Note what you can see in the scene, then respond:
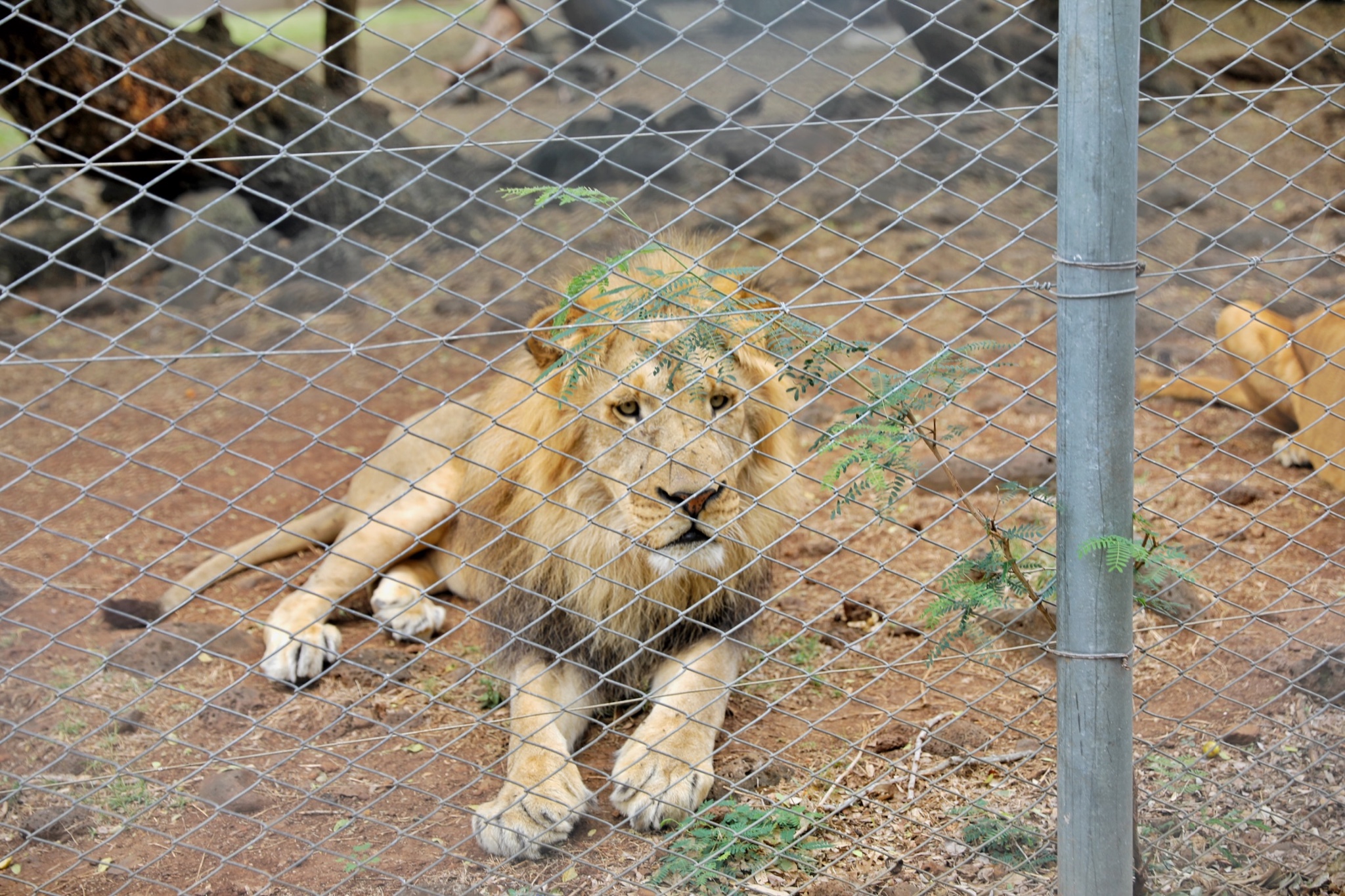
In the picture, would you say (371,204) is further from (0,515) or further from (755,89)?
(0,515)

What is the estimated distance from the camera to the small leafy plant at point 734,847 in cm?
234

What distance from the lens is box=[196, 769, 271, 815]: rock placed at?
8.84 ft

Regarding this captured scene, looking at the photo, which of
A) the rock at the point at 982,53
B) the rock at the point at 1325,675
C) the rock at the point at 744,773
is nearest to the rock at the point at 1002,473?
the rock at the point at 1325,675

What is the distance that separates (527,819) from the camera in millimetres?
2508

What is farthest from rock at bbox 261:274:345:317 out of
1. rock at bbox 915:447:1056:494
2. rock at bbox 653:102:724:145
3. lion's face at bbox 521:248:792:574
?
lion's face at bbox 521:248:792:574

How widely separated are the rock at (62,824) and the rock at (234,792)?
240 mm

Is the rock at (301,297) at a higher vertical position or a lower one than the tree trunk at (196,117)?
lower

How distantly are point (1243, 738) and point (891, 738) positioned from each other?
0.83m

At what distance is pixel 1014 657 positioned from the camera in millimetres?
3389

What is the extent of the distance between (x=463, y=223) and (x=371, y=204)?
65 cm

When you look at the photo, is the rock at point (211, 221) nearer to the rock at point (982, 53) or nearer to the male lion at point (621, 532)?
the male lion at point (621, 532)

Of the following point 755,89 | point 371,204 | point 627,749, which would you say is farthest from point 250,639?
point 755,89

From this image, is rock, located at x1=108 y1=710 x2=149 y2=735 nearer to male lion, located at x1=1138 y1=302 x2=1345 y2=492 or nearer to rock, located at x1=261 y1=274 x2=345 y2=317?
A: male lion, located at x1=1138 y1=302 x2=1345 y2=492

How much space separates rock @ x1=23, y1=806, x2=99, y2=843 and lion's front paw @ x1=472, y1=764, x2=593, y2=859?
0.89 metres
